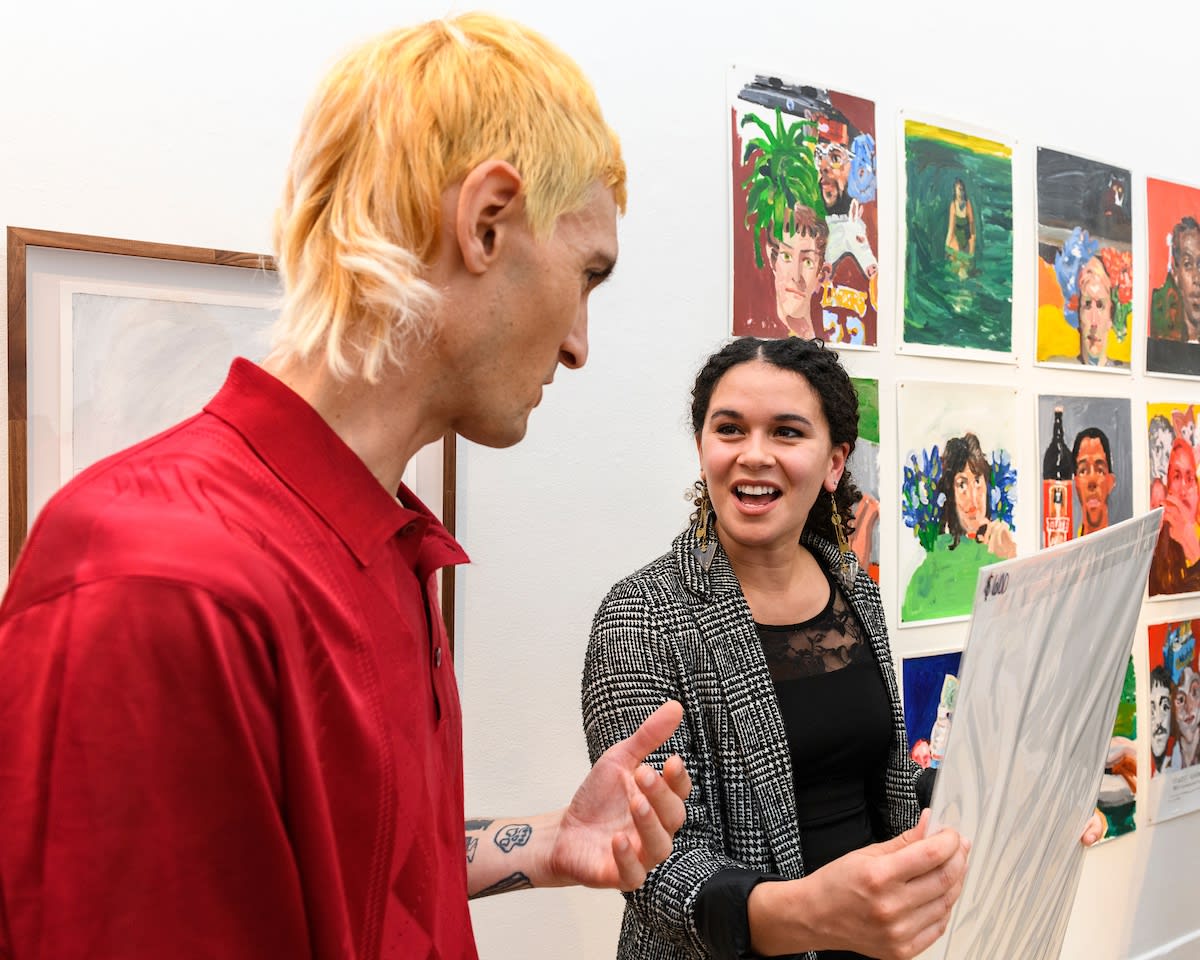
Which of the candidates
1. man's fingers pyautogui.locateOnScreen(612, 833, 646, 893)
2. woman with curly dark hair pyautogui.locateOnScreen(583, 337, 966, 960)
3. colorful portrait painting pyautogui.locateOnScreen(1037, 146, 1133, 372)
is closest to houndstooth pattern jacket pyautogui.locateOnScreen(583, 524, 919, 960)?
woman with curly dark hair pyautogui.locateOnScreen(583, 337, 966, 960)

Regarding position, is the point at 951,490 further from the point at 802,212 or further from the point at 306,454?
the point at 306,454

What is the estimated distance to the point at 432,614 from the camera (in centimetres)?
95

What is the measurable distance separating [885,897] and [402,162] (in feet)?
2.77

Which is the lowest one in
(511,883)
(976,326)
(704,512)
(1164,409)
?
(511,883)

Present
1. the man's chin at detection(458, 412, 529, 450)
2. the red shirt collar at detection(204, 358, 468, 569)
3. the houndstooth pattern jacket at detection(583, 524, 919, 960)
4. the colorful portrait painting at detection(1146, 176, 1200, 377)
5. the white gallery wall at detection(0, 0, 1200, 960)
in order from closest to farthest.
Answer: the red shirt collar at detection(204, 358, 468, 569)
the man's chin at detection(458, 412, 529, 450)
the houndstooth pattern jacket at detection(583, 524, 919, 960)
the white gallery wall at detection(0, 0, 1200, 960)
the colorful portrait painting at detection(1146, 176, 1200, 377)

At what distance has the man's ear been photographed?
31.7 inches

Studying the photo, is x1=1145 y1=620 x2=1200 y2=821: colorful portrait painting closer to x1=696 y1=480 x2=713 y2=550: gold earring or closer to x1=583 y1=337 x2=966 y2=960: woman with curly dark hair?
x1=583 y1=337 x2=966 y2=960: woman with curly dark hair

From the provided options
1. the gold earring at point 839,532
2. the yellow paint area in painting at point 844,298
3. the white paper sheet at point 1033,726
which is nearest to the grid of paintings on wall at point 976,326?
the yellow paint area in painting at point 844,298

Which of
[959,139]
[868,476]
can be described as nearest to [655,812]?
[868,476]

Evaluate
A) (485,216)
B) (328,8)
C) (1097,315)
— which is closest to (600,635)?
(485,216)

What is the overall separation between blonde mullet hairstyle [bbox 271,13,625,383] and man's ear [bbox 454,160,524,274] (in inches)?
0.4

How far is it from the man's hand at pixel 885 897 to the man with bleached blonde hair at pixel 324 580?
262mm

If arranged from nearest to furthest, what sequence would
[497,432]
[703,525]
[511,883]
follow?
[497,432] → [511,883] → [703,525]

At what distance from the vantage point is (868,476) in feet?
8.45
